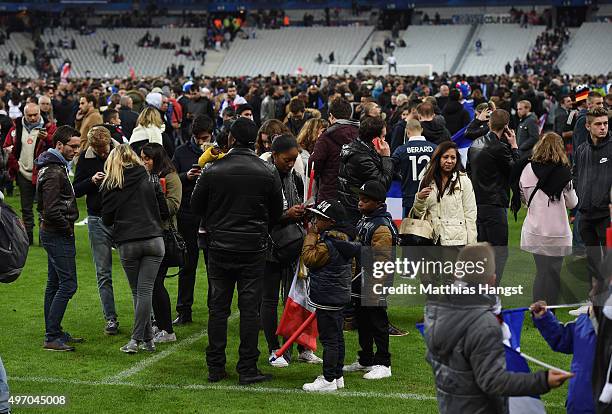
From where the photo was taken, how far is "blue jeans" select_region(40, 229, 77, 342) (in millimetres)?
7977

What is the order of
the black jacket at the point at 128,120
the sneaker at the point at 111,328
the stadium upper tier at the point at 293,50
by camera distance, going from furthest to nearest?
1. the stadium upper tier at the point at 293,50
2. the black jacket at the point at 128,120
3. the sneaker at the point at 111,328

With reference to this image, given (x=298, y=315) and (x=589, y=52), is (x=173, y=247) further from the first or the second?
(x=589, y=52)

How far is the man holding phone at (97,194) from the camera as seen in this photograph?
27.0ft

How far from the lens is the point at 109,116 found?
12.0 meters

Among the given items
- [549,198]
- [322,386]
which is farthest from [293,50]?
[322,386]

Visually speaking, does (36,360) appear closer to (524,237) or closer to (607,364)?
(524,237)

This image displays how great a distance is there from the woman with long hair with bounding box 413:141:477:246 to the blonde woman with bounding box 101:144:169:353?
2.04 meters

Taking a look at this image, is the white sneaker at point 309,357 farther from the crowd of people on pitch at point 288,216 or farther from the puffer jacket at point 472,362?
the puffer jacket at point 472,362

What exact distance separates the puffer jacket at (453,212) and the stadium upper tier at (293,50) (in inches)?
2008

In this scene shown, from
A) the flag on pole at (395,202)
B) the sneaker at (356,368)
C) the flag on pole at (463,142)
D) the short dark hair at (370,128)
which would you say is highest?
the short dark hair at (370,128)

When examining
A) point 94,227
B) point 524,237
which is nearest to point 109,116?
point 94,227

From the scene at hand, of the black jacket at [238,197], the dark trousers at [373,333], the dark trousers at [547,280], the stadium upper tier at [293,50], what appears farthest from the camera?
the stadium upper tier at [293,50]

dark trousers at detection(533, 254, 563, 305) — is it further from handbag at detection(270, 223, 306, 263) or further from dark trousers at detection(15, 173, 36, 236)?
dark trousers at detection(15, 173, 36, 236)

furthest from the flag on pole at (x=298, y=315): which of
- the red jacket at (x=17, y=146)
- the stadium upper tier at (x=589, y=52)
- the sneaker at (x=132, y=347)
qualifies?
the stadium upper tier at (x=589, y=52)
